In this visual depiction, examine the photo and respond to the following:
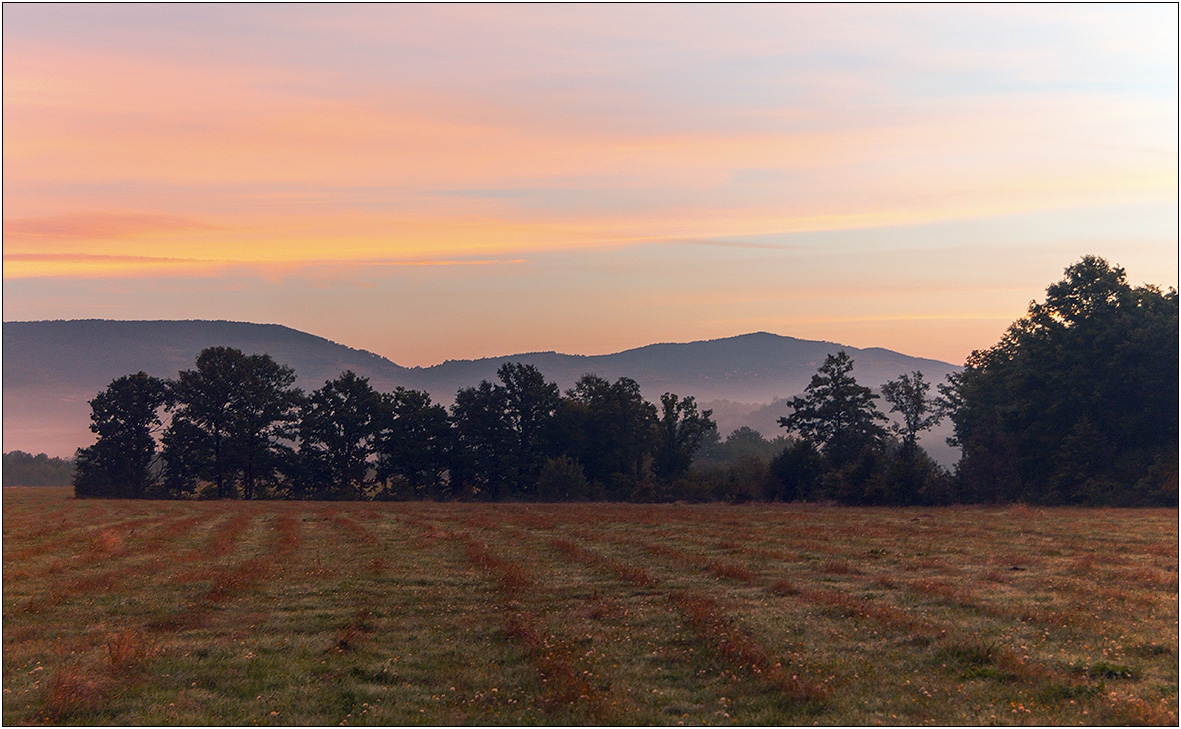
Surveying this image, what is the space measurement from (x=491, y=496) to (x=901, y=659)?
276 feet

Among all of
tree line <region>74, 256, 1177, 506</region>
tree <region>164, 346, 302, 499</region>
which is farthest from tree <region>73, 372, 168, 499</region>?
tree <region>164, 346, 302, 499</region>

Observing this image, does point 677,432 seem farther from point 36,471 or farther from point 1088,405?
point 36,471

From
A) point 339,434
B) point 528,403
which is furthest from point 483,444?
point 339,434

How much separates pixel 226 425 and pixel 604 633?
8841 centimetres

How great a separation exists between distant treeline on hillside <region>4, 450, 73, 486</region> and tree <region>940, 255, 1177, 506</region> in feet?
535

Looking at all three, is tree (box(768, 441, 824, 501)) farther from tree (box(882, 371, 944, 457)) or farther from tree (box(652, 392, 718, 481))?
tree (box(652, 392, 718, 481))

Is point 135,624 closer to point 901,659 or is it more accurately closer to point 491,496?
point 901,659

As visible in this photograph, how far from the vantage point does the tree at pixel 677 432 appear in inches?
4109

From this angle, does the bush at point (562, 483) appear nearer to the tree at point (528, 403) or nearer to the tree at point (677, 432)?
the tree at point (528, 403)

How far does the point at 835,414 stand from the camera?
9088 centimetres

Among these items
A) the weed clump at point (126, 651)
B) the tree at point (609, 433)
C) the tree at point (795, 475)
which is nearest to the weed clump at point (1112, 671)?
the weed clump at point (126, 651)

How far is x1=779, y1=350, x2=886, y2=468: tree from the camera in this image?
293 ft

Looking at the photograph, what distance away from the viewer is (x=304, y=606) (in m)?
20.1

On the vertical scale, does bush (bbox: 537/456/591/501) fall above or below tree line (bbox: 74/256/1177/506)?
below
